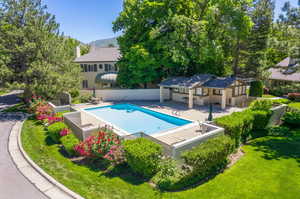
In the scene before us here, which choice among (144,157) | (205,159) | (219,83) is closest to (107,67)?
(219,83)

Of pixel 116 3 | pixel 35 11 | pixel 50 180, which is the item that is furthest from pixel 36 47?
pixel 50 180

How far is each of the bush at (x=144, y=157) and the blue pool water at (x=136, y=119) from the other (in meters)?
7.61

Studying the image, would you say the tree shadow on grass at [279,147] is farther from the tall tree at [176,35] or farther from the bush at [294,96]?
the bush at [294,96]

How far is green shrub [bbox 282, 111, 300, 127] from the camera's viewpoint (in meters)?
17.0

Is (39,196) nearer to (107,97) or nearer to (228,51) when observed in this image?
(107,97)

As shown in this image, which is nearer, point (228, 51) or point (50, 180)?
point (50, 180)

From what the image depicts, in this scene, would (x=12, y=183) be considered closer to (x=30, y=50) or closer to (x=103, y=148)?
(x=103, y=148)

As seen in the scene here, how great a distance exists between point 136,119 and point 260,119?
11561 millimetres

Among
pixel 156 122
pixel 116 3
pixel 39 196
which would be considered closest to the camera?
pixel 39 196

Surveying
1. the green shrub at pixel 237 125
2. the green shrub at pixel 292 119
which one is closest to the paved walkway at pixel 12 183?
the green shrub at pixel 237 125

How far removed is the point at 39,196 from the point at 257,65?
2912cm

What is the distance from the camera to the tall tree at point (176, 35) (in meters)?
24.3

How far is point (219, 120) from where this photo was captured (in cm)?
1272

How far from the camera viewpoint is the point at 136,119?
20672 millimetres
